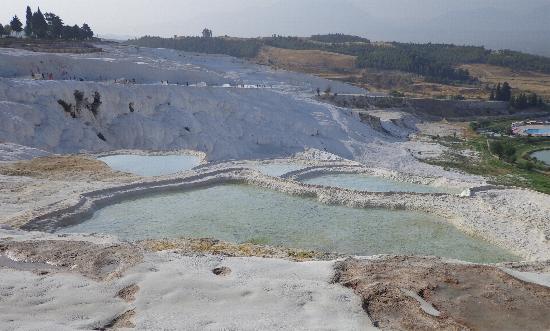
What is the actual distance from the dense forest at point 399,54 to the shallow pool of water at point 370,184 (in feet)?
203

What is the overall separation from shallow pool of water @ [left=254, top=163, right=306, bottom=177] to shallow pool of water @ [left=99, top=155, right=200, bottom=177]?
260 centimetres

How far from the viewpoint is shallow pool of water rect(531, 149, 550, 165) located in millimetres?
34166

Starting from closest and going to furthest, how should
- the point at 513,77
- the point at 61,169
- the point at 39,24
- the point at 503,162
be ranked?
1. the point at 61,169
2. the point at 503,162
3. the point at 39,24
4. the point at 513,77

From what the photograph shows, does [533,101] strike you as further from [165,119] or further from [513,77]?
[165,119]

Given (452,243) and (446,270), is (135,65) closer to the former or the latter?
(452,243)

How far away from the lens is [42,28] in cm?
4862

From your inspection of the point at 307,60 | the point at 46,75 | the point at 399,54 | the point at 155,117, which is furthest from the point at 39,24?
the point at 399,54

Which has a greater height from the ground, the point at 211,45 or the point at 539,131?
the point at 211,45

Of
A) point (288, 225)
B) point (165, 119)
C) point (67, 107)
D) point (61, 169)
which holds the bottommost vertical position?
point (288, 225)

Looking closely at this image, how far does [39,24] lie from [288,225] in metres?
45.3

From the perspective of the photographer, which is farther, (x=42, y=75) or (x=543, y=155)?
(x=543, y=155)

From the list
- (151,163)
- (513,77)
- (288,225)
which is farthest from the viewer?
(513,77)

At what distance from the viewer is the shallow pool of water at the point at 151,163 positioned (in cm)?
1806

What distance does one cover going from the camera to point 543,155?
35.9m
